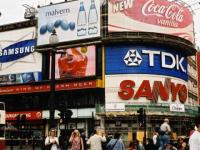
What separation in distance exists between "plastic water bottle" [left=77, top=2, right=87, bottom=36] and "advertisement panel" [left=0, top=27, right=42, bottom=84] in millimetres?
6915

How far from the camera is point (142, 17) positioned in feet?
182

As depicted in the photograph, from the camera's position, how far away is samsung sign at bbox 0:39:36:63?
61.8m

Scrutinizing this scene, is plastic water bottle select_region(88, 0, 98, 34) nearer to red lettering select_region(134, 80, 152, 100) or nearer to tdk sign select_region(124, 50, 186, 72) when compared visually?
tdk sign select_region(124, 50, 186, 72)

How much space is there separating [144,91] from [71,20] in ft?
39.1

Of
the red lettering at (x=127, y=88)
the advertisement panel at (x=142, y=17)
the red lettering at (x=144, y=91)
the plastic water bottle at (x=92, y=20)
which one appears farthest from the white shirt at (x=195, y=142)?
the plastic water bottle at (x=92, y=20)

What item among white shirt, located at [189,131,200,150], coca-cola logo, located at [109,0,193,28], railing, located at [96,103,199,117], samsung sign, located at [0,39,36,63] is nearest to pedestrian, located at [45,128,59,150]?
white shirt, located at [189,131,200,150]

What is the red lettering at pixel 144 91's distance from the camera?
5475 cm

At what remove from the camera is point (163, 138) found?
23.1 meters

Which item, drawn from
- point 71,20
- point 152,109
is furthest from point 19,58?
point 152,109

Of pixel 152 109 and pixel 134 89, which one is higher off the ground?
pixel 134 89

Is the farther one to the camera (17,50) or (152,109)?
(17,50)

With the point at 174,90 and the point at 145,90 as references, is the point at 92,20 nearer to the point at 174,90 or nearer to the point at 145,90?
the point at 145,90

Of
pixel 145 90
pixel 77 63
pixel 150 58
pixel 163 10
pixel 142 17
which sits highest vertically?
pixel 163 10

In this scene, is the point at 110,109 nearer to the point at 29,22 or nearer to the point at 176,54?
the point at 176,54
